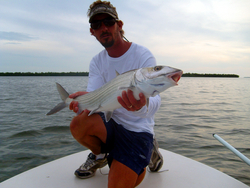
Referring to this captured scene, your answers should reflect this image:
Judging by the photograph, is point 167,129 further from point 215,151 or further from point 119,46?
point 119,46

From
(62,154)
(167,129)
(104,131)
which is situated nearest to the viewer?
(104,131)

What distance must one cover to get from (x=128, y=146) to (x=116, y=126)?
369 millimetres

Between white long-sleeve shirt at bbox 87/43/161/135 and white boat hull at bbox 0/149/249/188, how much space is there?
0.69 m

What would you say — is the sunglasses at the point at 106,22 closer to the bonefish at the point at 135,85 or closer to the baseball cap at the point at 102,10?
the baseball cap at the point at 102,10

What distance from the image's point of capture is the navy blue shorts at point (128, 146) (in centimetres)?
244

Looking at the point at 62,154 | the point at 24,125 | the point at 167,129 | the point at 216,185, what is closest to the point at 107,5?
the point at 216,185

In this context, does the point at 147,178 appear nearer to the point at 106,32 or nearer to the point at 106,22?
the point at 106,32

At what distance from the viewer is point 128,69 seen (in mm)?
2896

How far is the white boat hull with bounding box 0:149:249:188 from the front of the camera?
2.55 meters

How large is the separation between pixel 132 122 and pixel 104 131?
403mm

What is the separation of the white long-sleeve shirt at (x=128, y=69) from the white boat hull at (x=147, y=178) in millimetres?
691

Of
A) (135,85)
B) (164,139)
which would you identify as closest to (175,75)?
(135,85)

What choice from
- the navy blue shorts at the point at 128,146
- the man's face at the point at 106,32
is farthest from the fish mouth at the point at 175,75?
the man's face at the point at 106,32

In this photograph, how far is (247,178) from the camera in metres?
4.02
